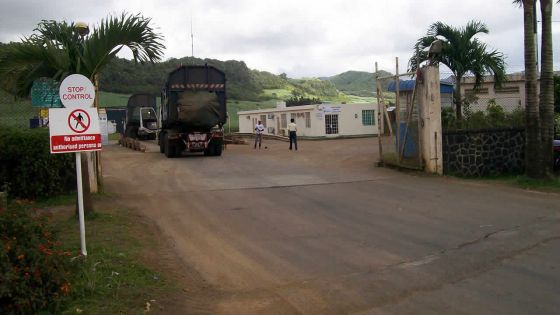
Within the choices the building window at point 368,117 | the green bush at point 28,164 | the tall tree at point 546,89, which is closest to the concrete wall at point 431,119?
the tall tree at point 546,89

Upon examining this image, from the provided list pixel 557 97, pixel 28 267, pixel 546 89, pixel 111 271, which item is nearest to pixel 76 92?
pixel 111 271

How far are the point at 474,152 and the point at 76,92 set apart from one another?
11.8 m

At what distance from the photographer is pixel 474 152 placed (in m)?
16.3

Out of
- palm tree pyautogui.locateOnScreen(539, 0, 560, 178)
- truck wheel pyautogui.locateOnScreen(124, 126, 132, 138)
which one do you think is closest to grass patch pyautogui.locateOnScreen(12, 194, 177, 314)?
palm tree pyautogui.locateOnScreen(539, 0, 560, 178)

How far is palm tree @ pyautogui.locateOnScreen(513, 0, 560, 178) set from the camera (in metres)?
14.5

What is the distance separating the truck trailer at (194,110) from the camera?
22875 millimetres

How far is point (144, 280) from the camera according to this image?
654cm

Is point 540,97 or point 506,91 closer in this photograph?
point 540,97

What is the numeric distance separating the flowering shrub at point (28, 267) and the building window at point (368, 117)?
3638 cm

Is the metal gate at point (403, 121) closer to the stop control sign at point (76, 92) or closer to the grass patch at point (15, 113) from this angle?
the grass patch at point (15, 113)

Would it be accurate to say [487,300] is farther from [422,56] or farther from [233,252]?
[422,56]

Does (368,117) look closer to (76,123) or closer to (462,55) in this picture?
(462,55)

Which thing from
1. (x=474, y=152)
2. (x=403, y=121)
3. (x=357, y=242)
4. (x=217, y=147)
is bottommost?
(x=357, y=242)

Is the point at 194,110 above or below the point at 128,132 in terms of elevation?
above
